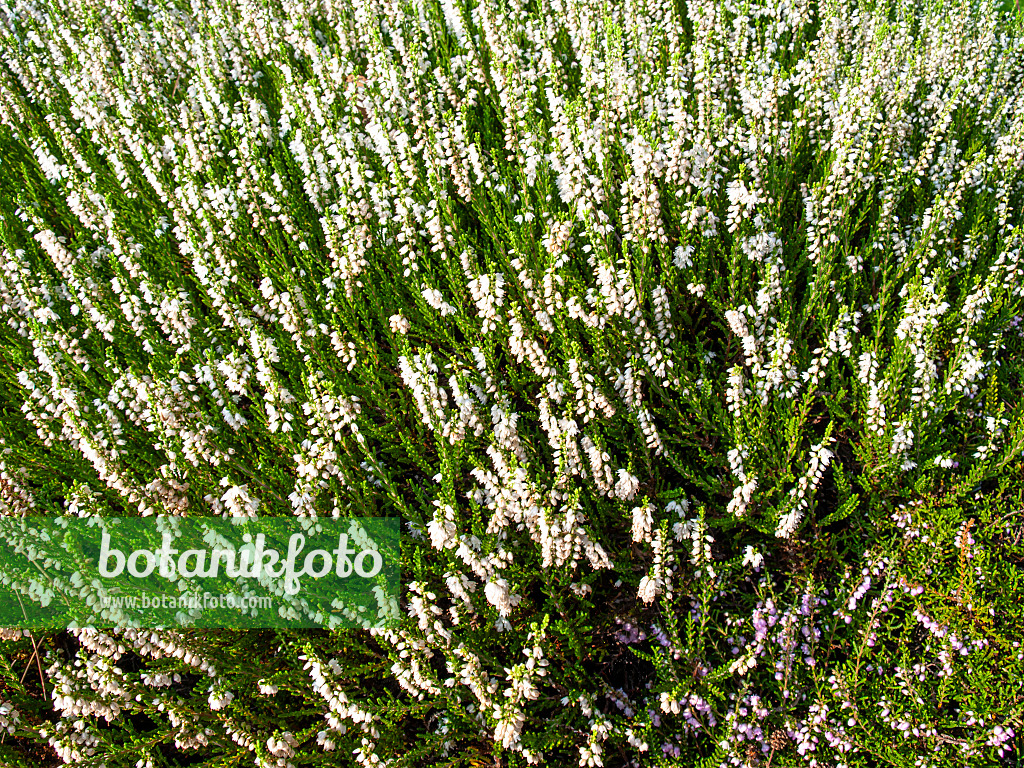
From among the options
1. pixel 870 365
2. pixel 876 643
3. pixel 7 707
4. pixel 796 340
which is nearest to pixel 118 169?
pixel 7 707

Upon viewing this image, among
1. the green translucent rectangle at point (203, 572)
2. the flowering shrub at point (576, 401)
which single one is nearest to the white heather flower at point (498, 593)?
the flowering shrub at point (576, 401)

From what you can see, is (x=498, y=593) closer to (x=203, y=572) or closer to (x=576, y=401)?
(x=576, y=401)

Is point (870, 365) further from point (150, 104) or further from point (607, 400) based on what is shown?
point (150, 104)

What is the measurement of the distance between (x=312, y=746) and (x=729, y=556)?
248cm

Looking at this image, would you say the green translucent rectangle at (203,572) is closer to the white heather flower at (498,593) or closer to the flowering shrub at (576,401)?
the flowering shrub at (576,401)

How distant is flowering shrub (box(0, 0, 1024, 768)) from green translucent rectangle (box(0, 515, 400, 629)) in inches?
5.3

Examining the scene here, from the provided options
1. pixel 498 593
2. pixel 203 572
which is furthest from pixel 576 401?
pixel 203 572

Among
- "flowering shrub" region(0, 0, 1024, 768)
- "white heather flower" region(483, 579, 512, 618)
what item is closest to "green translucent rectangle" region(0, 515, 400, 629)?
"flowering shrub" region(0, 0, 1024, 768)

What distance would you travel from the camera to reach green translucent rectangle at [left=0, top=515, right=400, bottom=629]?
324 centimetres

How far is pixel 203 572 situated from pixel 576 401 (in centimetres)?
214

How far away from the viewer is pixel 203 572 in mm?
3475

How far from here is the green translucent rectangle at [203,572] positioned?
10.6 feet

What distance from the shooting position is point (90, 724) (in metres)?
3.13

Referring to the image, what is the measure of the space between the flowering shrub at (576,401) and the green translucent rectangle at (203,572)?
0.44 ft
